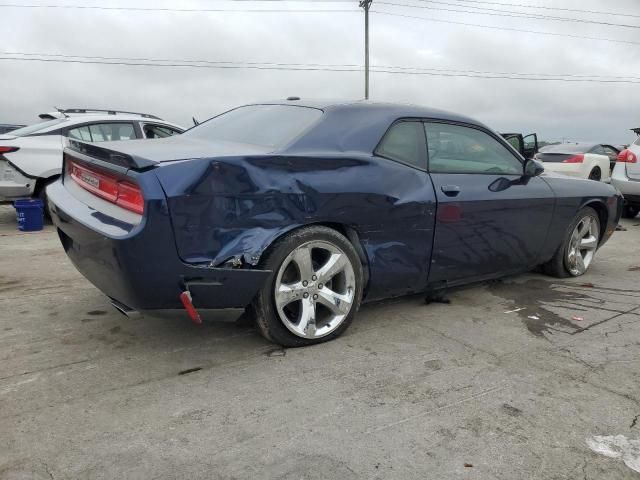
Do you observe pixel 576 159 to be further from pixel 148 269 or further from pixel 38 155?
pixel 148 269

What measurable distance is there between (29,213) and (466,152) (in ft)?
19.2

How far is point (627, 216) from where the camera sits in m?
10.2

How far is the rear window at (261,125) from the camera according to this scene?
338 cm

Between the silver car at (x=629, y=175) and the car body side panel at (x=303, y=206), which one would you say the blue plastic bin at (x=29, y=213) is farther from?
the silver car at (x=629, y=175)

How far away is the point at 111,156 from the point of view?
297 centimetres

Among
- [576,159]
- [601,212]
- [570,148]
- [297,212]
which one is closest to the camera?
[297,212]

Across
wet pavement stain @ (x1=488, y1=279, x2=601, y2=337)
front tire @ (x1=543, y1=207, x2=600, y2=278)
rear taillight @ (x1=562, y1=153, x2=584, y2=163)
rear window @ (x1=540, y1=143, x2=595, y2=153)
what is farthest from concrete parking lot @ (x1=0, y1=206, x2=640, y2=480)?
rear window @ (x1=540, y1=143, x2=595, y2=153)

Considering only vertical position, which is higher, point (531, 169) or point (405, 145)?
point (405, 145)

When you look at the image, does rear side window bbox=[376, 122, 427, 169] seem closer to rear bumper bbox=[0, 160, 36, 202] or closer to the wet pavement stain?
the wet pavement stain

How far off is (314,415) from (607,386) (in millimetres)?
1573

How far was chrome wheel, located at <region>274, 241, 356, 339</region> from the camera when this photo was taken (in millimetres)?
3182

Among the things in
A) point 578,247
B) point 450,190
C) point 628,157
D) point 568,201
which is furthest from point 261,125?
point 628,157

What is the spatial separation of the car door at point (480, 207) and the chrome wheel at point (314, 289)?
0.75m

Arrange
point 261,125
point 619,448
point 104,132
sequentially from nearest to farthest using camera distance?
point 619,448 < point 261,125 < point 104,132
